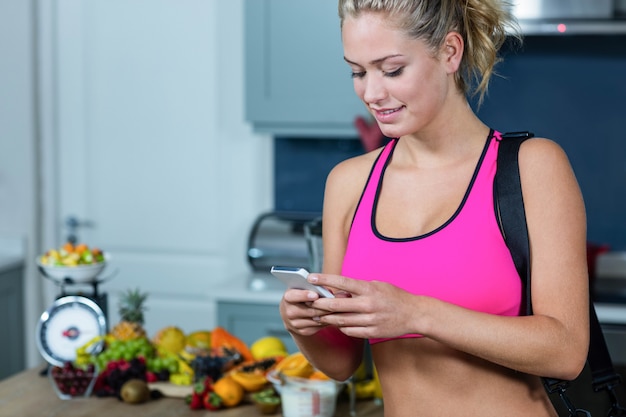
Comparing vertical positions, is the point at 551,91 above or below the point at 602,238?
above

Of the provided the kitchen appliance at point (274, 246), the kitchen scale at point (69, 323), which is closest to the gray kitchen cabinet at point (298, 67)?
the kitchen appliance at point (274, 246)

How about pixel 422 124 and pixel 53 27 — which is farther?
pixel 53 27

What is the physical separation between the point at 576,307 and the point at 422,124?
38 cm

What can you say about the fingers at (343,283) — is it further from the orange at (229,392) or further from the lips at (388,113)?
the orange at (229,392)

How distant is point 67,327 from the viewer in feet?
7.51

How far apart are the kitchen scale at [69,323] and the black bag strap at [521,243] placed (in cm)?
120

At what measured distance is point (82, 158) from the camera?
430 cm

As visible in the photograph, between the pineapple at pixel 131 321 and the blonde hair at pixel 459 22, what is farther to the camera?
the pineapple at pixel 131 321

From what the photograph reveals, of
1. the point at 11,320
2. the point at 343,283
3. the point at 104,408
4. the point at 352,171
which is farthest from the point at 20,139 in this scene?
the point at 343,283

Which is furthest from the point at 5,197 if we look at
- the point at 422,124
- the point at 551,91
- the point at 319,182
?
the point at 422,124

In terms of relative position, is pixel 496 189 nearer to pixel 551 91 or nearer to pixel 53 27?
pixel 551 91

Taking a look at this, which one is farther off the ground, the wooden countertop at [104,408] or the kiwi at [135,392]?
the kiwi at [135,392]

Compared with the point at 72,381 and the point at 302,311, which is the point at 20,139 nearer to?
the point at 72,381

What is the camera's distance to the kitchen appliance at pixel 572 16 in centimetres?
310
